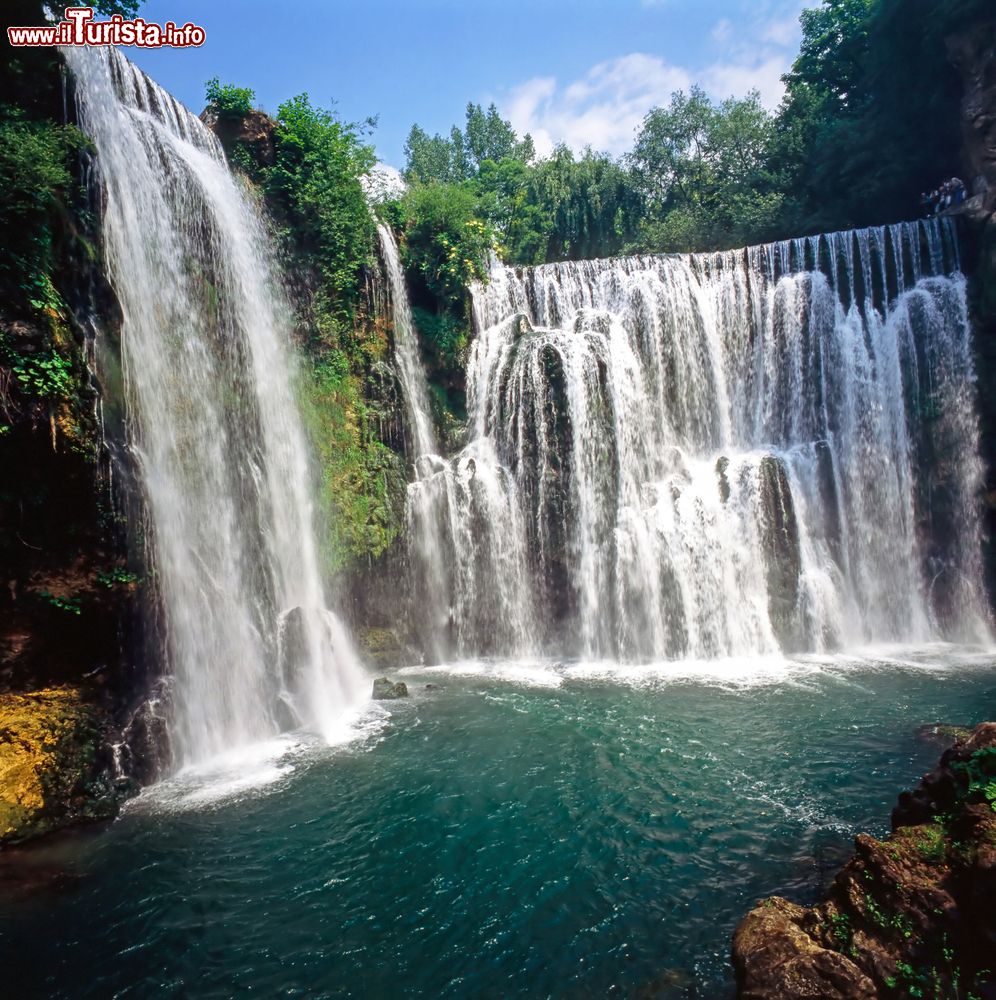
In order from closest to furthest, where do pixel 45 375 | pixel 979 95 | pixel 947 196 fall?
pixel 45 375 < pixel 979 95 < pixel 947 196

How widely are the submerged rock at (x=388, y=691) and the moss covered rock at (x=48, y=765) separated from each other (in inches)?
202

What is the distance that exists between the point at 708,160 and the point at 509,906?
35719mm

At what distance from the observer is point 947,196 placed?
64.4ft

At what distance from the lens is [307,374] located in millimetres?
14836

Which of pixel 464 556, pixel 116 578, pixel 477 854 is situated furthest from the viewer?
pixel 464 556

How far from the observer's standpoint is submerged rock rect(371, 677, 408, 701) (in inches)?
491

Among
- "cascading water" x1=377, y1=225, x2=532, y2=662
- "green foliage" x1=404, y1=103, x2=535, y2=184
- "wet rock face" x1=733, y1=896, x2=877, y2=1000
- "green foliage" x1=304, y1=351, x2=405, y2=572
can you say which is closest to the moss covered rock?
"green foliage" x1=304, y1=351, x2=405, y2=572

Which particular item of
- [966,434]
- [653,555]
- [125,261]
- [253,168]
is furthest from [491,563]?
[966,434]

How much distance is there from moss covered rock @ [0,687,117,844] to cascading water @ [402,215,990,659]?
28.8ft

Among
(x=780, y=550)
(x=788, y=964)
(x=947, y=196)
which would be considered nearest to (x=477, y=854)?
(x=788, y=964)

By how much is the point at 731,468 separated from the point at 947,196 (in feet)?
41.0

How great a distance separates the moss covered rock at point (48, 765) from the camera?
726cm

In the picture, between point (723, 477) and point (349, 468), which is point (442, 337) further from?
point (723, 477)

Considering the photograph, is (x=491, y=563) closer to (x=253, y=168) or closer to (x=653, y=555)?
(x=653, y=555)
